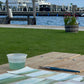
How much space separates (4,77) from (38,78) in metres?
0.40

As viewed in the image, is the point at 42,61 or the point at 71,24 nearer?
the point at 42,61

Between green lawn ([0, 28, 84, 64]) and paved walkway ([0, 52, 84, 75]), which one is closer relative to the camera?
paved walkway ([0, 52, 84, 75])

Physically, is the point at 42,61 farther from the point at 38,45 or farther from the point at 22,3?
the point at 22,3

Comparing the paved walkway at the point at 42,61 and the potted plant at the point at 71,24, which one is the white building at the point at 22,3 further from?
the paved walkway at the point at 42,61

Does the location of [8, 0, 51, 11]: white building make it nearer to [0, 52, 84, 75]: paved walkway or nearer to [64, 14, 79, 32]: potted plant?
[64, 14, 79, 32]: potted plant

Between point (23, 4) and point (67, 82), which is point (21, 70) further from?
point (23, 4)

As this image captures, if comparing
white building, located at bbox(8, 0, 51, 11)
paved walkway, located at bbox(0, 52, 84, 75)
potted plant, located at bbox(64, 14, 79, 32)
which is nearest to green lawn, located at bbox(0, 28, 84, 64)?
paved walkway, located at bbox(0, 52, 84, 75)

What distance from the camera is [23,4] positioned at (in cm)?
11275

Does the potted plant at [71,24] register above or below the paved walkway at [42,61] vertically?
below

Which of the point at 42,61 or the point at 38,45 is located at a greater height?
the point at 42,61

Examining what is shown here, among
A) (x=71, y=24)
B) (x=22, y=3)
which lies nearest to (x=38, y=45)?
(x=71, y=24)

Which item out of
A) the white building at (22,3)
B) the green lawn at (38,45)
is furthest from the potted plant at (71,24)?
the white building at (22,3)

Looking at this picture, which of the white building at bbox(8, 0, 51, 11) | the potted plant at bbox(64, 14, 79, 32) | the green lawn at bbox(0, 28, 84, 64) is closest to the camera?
the green lawn at bbox(0, 28, 84, 64)

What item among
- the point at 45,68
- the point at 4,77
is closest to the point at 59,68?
the point at 45,68
